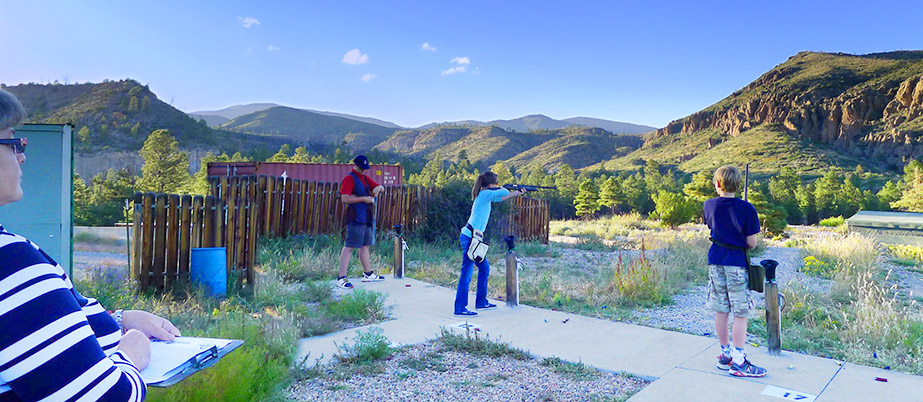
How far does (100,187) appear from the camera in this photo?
131 ft

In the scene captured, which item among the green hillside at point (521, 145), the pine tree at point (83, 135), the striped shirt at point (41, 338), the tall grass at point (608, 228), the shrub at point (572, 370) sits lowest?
the tall grass at point (608, 228)

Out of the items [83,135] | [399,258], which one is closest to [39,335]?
[399,258]

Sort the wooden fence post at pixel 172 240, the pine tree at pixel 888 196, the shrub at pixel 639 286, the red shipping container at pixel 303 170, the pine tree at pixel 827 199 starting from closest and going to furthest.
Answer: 1. the wooden fence post at pixel 172 240
2. the shrub at pixel 639 286
3. the red shipping container at pixel 303 170
4. the pine tree at pixel 888 196
5. the pine tree at pixel 827 199

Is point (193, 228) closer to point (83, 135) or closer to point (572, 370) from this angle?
point (572, 370)

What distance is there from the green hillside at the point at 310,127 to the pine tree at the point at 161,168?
66.3m

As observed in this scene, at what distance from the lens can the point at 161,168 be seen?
4191 cm

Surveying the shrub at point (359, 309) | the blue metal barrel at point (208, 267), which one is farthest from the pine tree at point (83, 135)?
the shrub at point (359, 309)

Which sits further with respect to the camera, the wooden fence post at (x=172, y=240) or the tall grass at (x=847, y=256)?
the tall grass at (x=847, y=256)

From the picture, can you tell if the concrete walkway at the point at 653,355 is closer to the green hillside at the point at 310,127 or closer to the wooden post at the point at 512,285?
the wooden post at the point at 512,285

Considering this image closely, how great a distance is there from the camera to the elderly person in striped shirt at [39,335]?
1240 mm

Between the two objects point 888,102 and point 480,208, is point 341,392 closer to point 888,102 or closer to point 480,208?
point 480,208

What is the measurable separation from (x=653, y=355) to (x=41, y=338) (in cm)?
466

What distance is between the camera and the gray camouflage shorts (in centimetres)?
454

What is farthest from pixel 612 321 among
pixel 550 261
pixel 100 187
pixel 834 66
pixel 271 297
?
pixel 834 66
